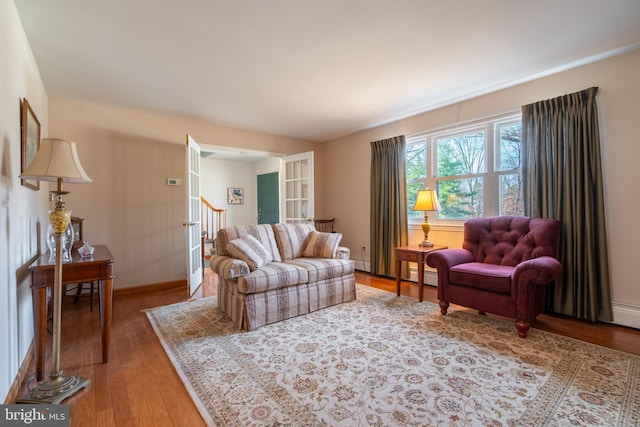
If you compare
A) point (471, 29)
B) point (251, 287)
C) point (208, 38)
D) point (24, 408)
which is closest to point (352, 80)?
point (471, 29)

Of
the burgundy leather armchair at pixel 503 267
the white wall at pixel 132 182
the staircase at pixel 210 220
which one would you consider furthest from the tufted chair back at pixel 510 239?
the staircase at pixel 210 220

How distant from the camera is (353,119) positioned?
4.47m

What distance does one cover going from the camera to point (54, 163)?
1.68 m

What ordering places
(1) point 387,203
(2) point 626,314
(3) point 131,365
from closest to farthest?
(3) point 131,365 < (2) point 626,314 < (1) point 387,203

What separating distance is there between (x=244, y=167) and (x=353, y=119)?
415 cm

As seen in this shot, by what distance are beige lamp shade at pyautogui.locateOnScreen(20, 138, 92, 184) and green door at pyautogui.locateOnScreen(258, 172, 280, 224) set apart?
531cm

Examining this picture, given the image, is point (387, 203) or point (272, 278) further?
point (387, 203)

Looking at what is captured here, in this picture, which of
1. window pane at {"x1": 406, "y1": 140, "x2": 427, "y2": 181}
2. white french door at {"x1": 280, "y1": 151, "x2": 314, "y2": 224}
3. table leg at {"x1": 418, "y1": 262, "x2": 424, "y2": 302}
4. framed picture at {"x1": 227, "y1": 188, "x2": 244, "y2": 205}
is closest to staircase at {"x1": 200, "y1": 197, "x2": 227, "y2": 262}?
framed picture at {"x1": 227, "y1": 188, "x2": 244, "y2": 205}

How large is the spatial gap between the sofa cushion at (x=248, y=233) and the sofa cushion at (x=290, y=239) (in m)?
0.06

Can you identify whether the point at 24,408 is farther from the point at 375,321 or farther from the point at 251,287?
the point at 375,321

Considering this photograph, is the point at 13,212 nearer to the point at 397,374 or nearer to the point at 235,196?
the point at 397,374

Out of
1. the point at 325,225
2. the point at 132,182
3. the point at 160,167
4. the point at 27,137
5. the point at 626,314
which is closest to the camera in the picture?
the point at 27,137

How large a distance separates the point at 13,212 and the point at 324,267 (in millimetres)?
2370

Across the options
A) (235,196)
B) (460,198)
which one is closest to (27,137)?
(460,198)
